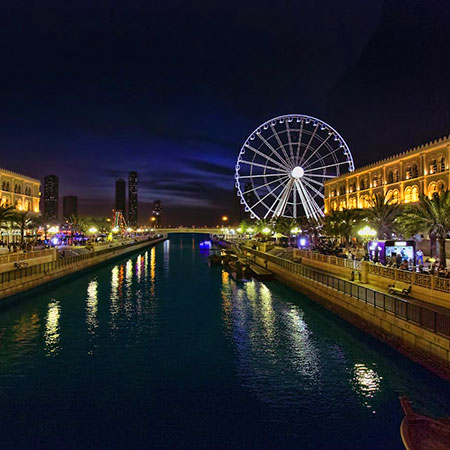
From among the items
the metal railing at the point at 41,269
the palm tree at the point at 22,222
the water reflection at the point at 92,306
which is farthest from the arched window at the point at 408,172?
the palm tree at the point at 22,222

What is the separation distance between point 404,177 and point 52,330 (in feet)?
164

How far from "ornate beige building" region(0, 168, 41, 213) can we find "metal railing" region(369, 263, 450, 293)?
67169mm

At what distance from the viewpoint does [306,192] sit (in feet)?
211

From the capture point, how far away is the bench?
21125 millimetres

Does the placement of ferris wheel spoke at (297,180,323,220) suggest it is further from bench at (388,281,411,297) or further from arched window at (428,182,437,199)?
bench at (388,281,411,297)

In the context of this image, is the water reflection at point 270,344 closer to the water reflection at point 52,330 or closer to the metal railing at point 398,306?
the metal railing at point 398,306

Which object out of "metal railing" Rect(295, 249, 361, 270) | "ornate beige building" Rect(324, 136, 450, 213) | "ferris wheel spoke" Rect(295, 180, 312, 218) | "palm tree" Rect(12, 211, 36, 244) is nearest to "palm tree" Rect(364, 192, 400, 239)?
"ornate beige building" Rect(324, 136, 450, 213)

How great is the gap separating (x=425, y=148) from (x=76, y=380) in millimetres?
49657

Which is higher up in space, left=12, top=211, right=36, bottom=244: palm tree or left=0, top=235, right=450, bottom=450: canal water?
left=12, top=211, right=36, bottom=244: palm tree

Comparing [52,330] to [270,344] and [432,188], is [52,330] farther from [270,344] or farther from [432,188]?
[432,188]

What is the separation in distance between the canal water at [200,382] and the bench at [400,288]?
339 centimetres

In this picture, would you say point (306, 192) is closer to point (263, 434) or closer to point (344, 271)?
point (344, 271)

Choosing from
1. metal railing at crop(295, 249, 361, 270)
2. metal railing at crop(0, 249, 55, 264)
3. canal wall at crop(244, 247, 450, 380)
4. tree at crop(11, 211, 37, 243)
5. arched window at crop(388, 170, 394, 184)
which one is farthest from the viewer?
arched window at crop(388, 170, 394, 184)

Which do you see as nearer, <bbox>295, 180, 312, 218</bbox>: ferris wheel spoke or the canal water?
the canal water
